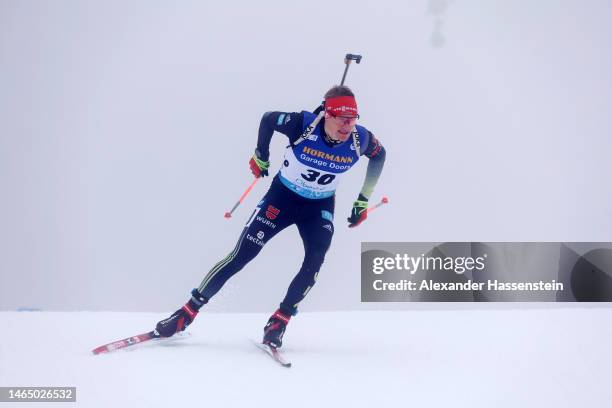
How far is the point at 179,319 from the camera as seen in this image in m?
3.49

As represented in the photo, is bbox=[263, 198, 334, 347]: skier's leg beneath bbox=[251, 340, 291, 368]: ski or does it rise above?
above

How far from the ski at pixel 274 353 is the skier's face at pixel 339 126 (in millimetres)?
1209

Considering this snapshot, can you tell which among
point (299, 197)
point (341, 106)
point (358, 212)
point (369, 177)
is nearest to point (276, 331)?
point (299, 197)

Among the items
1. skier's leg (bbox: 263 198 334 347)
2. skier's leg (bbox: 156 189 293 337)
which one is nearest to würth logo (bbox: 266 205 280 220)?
skier's leg (bbox: 156 189 293 337)

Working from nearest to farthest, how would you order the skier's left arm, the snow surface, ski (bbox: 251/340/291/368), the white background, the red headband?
the snow surface < ski (bbox: 251/340/291/368) < the red headband < the skier's left arm < the white background

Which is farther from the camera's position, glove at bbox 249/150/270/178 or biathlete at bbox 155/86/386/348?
glove at bbox 249/150/270/178

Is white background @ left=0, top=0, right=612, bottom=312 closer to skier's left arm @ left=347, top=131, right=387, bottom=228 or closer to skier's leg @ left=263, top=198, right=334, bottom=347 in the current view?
skier's left arm @ left=347, top=131, right=387, bottom=228

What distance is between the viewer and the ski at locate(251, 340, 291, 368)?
3182 millimetres

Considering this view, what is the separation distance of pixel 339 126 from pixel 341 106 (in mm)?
111

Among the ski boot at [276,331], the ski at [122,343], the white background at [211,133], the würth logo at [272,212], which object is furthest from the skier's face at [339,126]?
the white background at [211,133]

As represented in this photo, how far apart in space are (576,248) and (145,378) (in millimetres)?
4116

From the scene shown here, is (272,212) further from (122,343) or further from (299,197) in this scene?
(122,343)

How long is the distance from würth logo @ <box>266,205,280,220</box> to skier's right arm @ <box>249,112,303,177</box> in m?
0.22

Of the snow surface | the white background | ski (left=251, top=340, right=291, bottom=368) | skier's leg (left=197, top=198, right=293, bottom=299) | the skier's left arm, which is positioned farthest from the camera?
the white background
